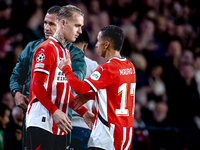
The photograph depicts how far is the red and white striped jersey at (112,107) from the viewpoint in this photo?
2135mm

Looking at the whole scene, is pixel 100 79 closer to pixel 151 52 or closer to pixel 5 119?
→ pixel 5 119

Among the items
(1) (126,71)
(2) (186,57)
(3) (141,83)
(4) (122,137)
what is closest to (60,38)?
(1) (126,71)

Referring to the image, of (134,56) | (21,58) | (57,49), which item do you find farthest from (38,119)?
(134,56)

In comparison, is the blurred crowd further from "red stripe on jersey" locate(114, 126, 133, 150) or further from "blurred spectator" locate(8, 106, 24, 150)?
"red stripe on jersey" locate(114, 126, 133, 150)

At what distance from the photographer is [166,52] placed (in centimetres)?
676

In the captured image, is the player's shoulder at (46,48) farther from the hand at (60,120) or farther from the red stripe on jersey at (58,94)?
the hand at (60,120)

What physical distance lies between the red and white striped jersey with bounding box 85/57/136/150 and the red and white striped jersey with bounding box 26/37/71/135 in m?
0.27

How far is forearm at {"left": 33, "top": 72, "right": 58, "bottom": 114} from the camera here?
182 cm

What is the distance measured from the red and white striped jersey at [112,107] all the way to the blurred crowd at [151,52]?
1.92 meters

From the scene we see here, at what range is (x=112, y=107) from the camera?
2.17 meters

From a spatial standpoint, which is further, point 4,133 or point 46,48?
point 4,133

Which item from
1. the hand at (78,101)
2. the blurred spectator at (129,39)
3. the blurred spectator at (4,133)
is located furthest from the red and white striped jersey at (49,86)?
the blurred spectator at (129,39)

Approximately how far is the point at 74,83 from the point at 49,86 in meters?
0.19

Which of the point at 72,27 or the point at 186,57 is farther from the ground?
the point at 72,27
